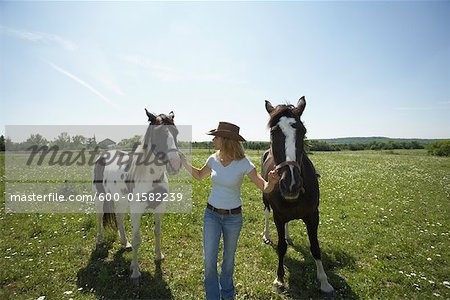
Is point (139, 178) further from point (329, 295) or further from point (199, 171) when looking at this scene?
point (329, 295)

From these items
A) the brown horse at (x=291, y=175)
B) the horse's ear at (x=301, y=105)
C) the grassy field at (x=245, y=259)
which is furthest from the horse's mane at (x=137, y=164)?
the horse's ear at (x=301, y=105)

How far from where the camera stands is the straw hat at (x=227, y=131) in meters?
4.11

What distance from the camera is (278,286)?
516 centimetres

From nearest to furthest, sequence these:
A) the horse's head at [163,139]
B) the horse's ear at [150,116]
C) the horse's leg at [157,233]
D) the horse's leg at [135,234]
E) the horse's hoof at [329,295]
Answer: the horse's head at [163,139] → the horse's hoof at [329,295] → the horse's ear at [150,116] → the horse's leg at [135,234] → the horse's leg at [157,233]

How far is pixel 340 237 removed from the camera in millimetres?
7883

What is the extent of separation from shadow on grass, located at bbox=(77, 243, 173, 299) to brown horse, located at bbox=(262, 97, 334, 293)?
2648 mm

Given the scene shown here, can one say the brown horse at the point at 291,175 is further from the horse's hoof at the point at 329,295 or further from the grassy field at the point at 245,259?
the grassy field at the point at 245,259

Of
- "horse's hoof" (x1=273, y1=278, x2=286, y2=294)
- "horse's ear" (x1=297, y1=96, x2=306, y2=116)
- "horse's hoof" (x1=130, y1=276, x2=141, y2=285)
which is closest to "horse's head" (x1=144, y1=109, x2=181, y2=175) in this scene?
"horse's ear" (x1=297, y1=96, x2=306, y2=116)

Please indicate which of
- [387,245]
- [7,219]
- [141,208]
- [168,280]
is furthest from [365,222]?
[7,219]

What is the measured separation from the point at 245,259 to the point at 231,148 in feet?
12.4

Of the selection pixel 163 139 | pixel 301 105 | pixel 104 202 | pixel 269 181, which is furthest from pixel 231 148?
pixel 104 202

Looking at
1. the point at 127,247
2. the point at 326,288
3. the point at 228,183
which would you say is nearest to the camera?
the point at 228,183

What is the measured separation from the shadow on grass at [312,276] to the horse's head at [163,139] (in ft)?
12.2

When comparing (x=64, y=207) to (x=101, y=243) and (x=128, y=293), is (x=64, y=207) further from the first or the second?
(x=128, y=293)
